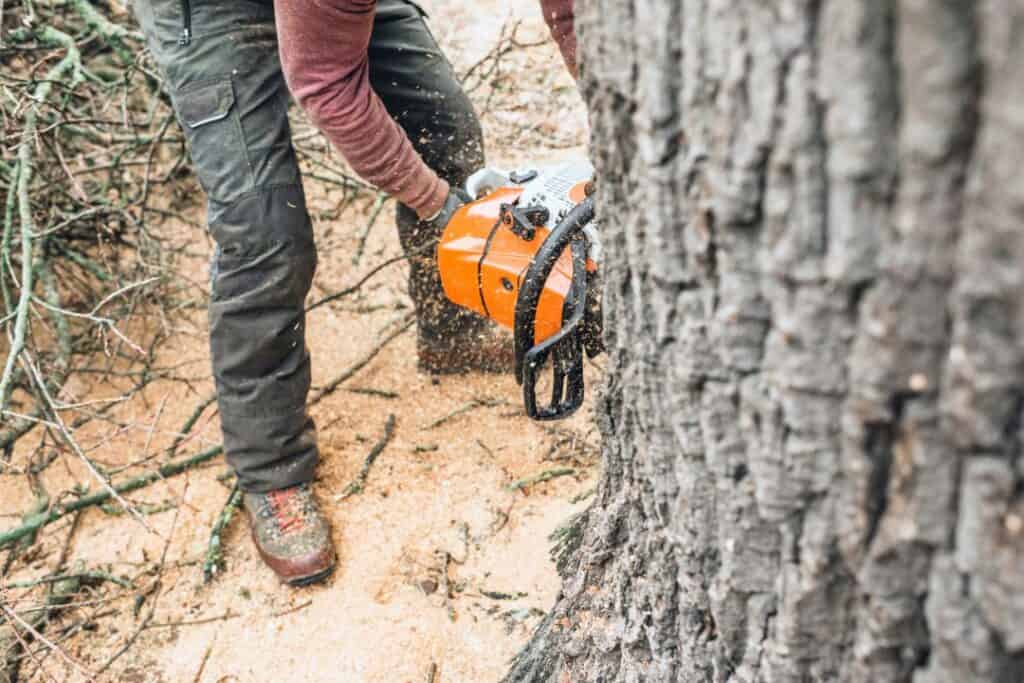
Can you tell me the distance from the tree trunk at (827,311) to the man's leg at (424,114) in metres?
1.54

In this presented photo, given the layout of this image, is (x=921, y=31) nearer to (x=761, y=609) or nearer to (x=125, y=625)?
(x=761, y=609)

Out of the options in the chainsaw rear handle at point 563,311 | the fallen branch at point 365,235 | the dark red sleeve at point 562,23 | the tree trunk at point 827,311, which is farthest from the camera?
the fallen branch at point 365,235

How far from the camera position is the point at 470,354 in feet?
8.98

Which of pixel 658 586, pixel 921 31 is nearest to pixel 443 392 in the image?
pixel 658 586

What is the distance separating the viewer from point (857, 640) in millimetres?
805

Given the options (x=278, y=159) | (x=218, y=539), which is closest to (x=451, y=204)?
(x=278, y=159)

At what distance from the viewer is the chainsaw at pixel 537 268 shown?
1.65 m

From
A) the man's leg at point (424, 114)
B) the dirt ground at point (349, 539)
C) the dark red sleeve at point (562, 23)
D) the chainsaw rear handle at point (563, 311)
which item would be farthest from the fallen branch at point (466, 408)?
the dark red sleeve at point (562, 23)

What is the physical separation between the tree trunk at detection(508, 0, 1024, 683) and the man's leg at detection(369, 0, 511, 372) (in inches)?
60.6

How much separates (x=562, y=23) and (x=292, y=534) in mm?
1431

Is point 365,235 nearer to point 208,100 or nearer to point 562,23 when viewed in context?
point 208,100

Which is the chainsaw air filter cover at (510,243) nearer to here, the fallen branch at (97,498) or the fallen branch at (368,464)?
the fallen branch at (368,464)

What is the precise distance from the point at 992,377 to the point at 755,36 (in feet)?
1.00

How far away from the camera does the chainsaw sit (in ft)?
5.41
